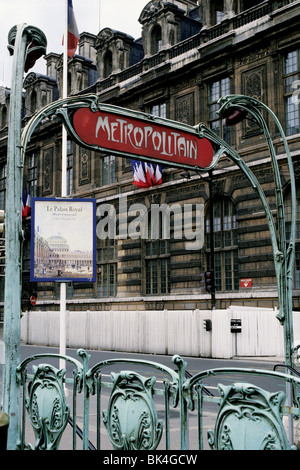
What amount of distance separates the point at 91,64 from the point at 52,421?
135ft

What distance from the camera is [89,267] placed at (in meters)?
10.5

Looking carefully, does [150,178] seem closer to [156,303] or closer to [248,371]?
[156,303]

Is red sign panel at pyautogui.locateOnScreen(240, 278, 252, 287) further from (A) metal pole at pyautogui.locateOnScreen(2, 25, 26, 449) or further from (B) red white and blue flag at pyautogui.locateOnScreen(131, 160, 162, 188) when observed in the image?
(A) metal pole at pyautogui.locateOnScreen(2, 25, 26, 449)

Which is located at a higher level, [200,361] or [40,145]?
[40,145]

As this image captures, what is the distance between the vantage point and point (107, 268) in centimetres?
3859

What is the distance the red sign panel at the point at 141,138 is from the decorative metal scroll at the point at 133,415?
7.70ft

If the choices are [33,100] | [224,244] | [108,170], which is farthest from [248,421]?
[33,100]

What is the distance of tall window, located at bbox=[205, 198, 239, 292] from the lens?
30320mm

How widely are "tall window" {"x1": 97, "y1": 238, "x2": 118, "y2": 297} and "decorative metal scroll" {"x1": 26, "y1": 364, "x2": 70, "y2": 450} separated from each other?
31.8 metres

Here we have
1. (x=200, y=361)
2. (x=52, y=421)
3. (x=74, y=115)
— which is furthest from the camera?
(x=200, y=361)

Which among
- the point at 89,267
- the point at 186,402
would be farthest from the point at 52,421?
the point at 89,267

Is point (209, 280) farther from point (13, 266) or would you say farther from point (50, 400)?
point (50, 400)

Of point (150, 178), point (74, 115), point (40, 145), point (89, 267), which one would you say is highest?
point (40, 145)
